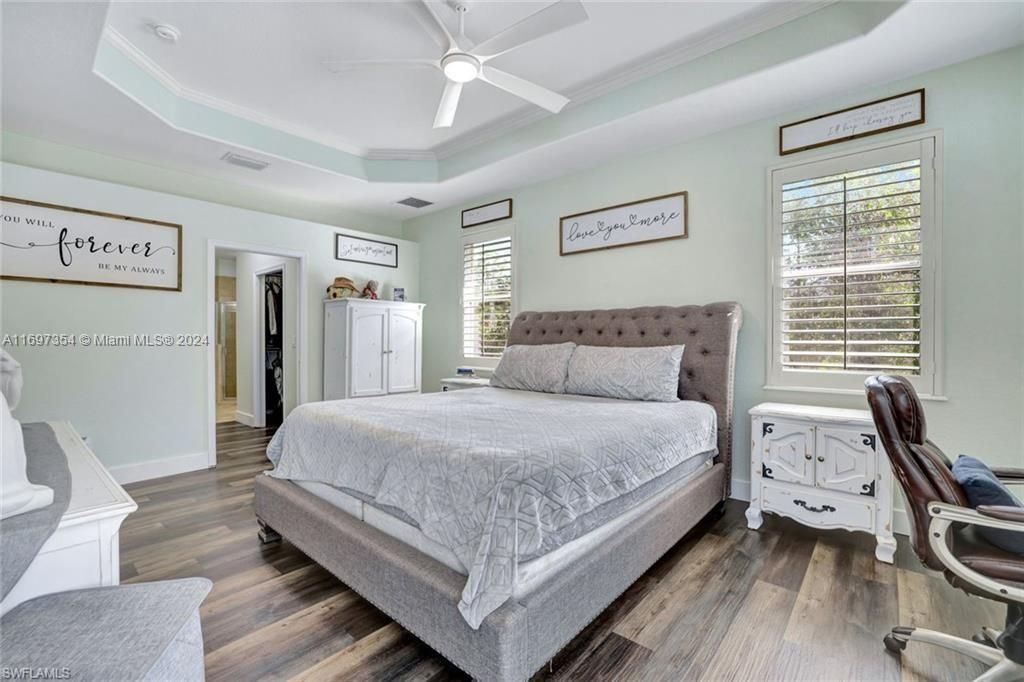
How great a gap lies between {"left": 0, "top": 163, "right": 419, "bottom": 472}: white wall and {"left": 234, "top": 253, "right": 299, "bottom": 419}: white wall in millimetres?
712

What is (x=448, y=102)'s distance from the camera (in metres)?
2.62

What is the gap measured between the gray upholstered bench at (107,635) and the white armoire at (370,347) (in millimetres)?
3563

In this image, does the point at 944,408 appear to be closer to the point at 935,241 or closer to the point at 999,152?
the point at 935,241

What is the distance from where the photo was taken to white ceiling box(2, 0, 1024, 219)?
2158mm

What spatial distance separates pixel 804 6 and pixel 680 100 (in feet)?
2.32

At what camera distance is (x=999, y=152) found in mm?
2322

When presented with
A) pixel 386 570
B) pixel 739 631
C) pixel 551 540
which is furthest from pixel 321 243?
pixel 739 631

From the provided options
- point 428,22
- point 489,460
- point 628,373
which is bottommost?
point 489,460

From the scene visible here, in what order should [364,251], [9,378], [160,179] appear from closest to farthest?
[9,378] → [160,179] → [364,251]

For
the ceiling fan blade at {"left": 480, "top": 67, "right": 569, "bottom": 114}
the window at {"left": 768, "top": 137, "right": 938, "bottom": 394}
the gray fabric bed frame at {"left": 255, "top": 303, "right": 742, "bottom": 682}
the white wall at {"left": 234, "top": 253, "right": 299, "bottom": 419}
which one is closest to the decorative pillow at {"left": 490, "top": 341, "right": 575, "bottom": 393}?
the gray fabric bed frame at {"left": 255, "top": 303, "right": 742, "bottom": 682}

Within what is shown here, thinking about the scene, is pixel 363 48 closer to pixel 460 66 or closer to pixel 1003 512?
pixel 460 66

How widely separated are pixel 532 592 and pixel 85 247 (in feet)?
13.4

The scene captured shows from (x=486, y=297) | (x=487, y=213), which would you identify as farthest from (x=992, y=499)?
(x=487, y=213)

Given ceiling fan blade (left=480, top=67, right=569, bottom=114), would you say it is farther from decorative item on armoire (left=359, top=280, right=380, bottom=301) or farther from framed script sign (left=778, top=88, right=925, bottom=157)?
decorative item on armoire (left=359, top=280, right=380, bottom=301)
